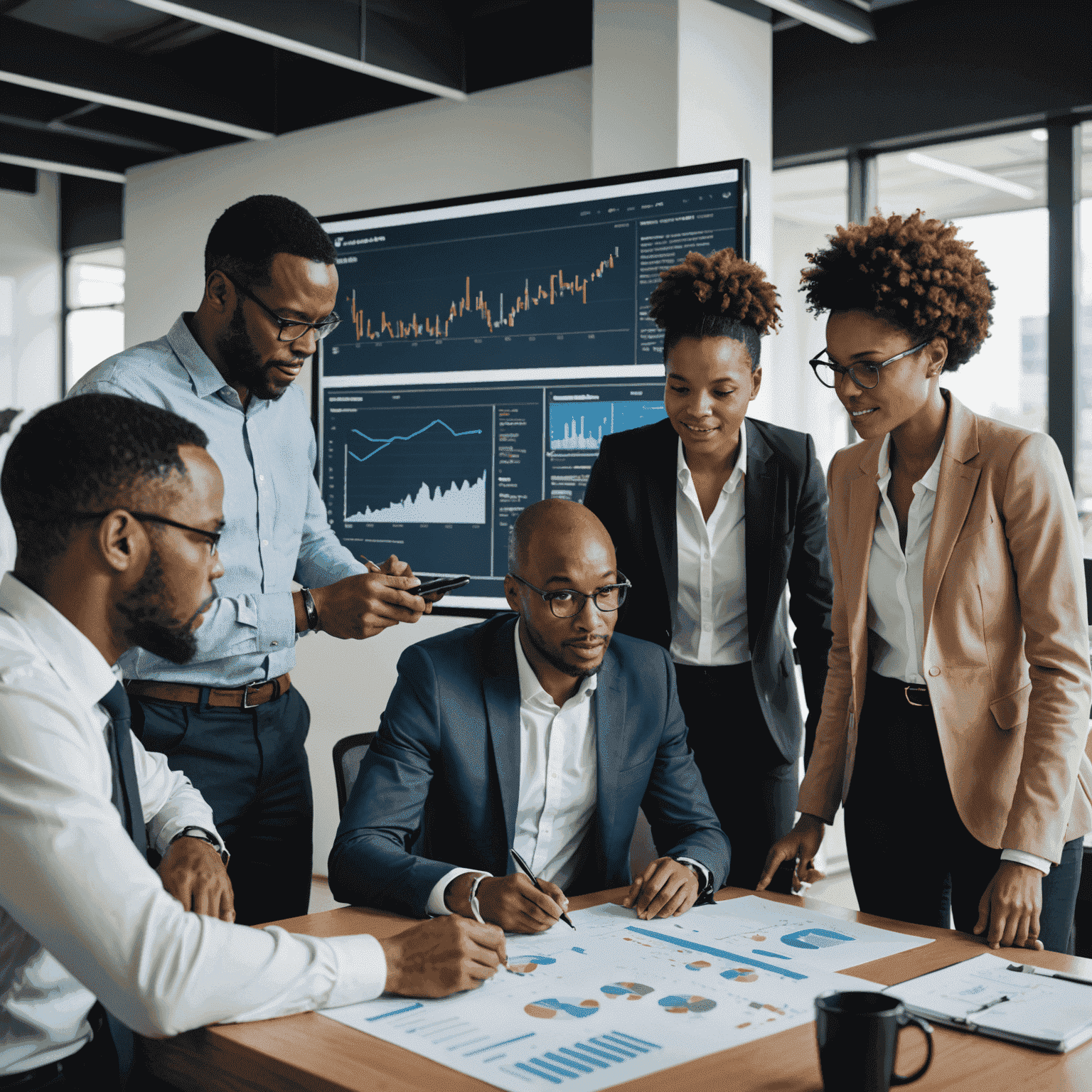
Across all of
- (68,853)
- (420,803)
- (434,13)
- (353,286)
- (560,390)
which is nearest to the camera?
(68,853)

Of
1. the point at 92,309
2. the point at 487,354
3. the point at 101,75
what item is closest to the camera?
the point at 487,354

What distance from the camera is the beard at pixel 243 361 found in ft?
6.88

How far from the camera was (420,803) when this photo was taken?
1.88m

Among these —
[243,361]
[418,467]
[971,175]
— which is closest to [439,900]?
[243,361]

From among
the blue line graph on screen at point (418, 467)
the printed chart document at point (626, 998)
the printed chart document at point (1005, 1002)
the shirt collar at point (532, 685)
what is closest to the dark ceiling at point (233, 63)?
the blue line graph on screen at point (418, 467)

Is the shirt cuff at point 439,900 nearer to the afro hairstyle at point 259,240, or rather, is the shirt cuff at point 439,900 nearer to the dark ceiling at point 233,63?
the afro hairstyle at point 259,240

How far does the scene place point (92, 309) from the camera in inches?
281

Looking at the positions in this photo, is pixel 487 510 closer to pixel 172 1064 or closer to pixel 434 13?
pixel 434 13

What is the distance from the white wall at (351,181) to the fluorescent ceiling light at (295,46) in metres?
0.21

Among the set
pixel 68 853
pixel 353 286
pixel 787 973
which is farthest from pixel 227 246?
pixel 353 286

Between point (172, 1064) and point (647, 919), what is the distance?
0.66 meters

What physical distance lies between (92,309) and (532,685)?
604 cm

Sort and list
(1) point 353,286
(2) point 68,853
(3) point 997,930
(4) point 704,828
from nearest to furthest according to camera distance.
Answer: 1. (2) point 68,853
2. (3) point 997,930
3. (4) point 704,828
4. (1) point 353,286

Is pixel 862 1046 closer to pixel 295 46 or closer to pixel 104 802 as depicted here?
pixel 104 802
